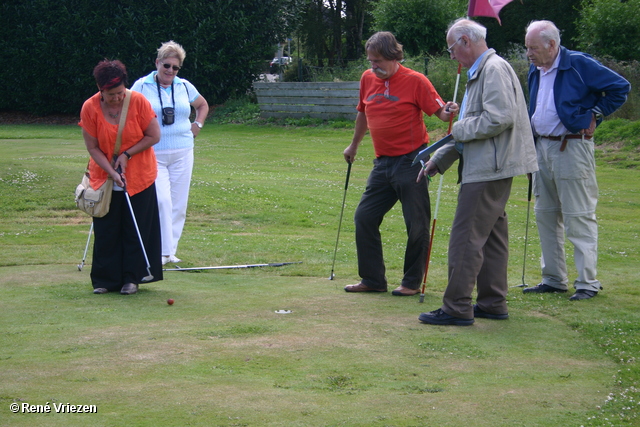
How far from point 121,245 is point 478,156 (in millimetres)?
3386

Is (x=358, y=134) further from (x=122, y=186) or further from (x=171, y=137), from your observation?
(x=171, y=137)

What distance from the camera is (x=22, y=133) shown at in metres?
26.3

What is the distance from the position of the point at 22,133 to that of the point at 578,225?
76.0 ft

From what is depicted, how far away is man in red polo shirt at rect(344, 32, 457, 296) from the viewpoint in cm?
665

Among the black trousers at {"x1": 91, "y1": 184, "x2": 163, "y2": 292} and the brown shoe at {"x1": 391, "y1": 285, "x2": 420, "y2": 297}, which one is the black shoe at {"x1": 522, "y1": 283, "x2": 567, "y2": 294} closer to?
the brown shoe at {"x1": 391, "y1": 285, "x2": 420, "y2": 297}

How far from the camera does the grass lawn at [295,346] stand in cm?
397

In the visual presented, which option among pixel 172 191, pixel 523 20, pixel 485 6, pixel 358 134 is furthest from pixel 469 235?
pixel 523 20

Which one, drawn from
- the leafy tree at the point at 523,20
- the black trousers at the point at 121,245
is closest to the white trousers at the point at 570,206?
the black trousers at the point at 121,245

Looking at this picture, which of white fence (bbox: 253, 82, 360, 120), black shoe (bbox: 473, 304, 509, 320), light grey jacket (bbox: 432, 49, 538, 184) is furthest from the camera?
white fence (bbox: 253, 82, 360, 120)

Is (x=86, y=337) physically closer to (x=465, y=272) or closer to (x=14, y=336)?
(x=14, y=336)

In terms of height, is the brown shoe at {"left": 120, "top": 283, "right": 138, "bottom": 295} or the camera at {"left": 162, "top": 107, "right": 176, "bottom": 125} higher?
the camera at {"left": 162, "top": 107, "right": 176, "bottom": 125}

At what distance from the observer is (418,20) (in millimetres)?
30703

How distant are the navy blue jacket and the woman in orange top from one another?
3.61 meters

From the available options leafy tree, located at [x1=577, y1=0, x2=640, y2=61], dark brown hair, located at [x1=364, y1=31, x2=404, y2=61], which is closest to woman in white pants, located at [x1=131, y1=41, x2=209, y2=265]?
dark brown hair, located at [x1=364, y1=31, x2=404, y2=61]
